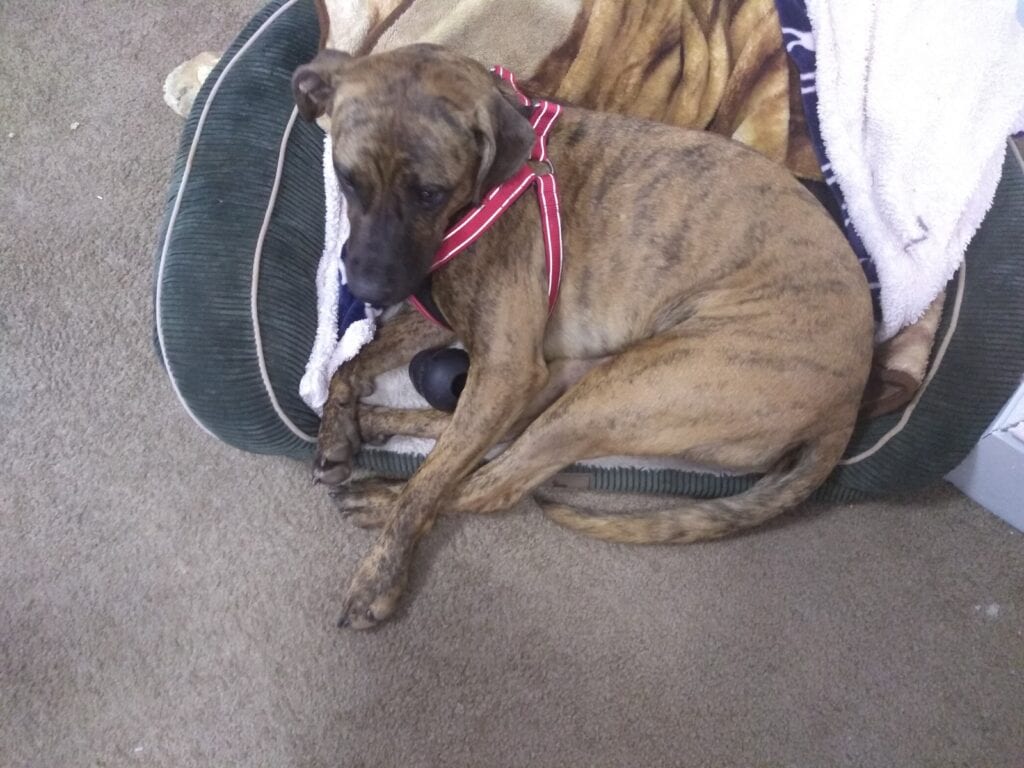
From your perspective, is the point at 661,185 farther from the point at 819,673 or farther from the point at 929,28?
the point at 819,673

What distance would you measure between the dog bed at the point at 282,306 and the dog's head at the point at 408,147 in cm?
39

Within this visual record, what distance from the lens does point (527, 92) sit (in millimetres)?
2373

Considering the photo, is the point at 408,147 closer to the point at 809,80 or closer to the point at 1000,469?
the point at 809,80

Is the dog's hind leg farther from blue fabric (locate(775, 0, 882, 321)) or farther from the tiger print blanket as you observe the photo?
the tiger print blanket

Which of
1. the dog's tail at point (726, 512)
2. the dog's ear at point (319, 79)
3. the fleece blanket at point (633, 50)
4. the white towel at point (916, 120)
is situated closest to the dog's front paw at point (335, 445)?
the fleece blanket at point (633, 50)

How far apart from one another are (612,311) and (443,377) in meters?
0.49

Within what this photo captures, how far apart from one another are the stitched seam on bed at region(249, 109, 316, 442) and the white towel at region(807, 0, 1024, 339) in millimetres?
1543

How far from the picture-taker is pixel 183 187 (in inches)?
Answer: 86.4

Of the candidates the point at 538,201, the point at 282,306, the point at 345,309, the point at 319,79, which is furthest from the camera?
the point at 345,309

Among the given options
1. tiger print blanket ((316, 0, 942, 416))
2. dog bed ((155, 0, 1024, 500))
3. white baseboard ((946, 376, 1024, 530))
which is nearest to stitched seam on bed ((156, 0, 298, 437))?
dog bed ((155, 0, 1024, 500))

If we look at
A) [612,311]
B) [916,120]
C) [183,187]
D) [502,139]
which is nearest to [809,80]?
[916,120]

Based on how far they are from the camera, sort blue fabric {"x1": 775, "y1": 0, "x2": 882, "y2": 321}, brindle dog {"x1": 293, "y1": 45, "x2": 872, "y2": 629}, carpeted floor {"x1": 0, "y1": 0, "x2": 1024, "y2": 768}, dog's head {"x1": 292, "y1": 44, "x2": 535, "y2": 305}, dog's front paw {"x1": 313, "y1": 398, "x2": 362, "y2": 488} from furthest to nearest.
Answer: blue fabric {"x1": 775, "y1": 0, "x2": 882, "y2": 321} < dog's front paw {"x1": 313, "y1": 398, "x2": 362, "y2": 488} < carpeted floor {"x1": 0, "y1": 0, "x2": 1024, "y2": 768} < brindle dog {"x1": 293, "y1": 45, "x2": 872, "y2": 629} < dog's head {"x1": 292, "y1": 44, "x2": 535, "y2": 305}

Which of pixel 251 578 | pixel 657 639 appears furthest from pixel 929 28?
pixel 251 578

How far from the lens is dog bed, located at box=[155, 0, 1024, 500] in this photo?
6.81 feet
